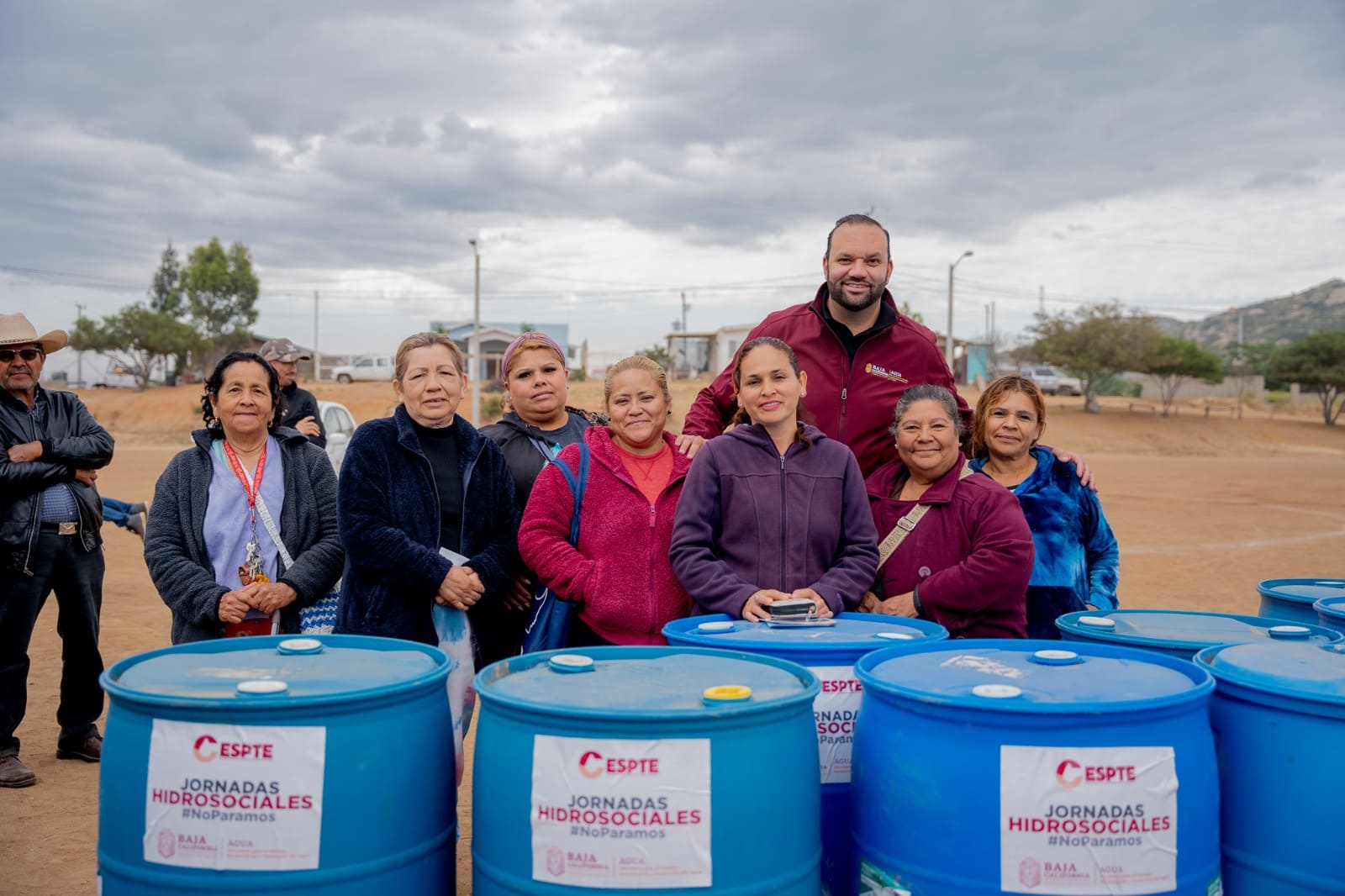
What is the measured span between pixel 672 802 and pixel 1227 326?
624ft

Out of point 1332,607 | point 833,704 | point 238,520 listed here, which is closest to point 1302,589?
point 1332,607

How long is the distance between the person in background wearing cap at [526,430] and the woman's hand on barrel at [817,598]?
0.93 metres

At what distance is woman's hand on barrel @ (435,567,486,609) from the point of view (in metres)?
3.59

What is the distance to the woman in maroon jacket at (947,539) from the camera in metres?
3.51

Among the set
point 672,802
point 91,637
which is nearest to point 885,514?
point 672,802

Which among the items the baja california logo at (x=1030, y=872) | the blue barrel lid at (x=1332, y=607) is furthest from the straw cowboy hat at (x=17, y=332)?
the blue barrel lid at (x=1332, y=607)

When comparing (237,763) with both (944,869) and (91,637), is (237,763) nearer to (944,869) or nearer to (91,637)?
(944,869)

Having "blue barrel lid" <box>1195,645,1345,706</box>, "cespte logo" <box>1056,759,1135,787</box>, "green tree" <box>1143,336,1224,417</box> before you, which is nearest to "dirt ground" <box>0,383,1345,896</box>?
"green tree" <box>1143,336,1224,417</box>

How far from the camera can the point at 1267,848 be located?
2338 mm

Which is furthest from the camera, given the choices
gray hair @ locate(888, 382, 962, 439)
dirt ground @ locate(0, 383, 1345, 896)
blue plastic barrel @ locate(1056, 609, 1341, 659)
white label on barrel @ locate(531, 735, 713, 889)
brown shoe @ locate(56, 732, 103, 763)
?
brown shoe @ locate(56, 732, 103, 763)

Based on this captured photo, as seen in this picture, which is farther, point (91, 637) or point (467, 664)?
point (91, 637)

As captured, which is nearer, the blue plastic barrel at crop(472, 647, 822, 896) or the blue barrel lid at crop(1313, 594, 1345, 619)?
the blue plastic barrel at crop(472, 647, 822, 896)

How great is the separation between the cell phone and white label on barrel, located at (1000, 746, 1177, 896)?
3.10 feet

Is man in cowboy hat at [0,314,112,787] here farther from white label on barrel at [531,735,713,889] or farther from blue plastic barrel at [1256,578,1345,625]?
blue plastic barrel at [1256,578,1345,625]
